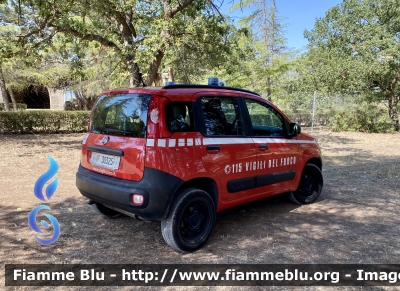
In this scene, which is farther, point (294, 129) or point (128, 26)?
point (128, 26)

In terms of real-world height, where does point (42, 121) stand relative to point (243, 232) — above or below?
above

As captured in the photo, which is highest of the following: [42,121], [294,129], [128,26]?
[128,26]

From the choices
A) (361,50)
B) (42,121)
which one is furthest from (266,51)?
(42,121)

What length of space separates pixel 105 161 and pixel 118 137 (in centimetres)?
33

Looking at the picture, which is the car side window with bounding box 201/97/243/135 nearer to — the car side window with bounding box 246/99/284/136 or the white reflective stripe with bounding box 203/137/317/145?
the white reflective stripe with bounding box 203/137/317/145

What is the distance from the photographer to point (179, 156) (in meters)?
3.17

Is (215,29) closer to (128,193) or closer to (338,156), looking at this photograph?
Answer: (338,156)

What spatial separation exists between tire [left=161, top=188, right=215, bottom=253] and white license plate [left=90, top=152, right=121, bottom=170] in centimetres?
77

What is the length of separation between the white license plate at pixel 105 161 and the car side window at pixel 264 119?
74.0 inches

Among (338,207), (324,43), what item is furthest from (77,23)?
(324,43)

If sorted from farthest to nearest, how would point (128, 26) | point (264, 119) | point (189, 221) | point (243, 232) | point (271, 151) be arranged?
point (128, 26) < point (264, 119) < point (271, 151) < point (243, 232) < point (189, 221)

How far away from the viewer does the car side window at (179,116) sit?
3178 millimetres

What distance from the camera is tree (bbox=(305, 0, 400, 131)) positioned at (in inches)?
594

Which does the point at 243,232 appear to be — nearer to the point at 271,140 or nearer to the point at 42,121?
the point at 271,140
